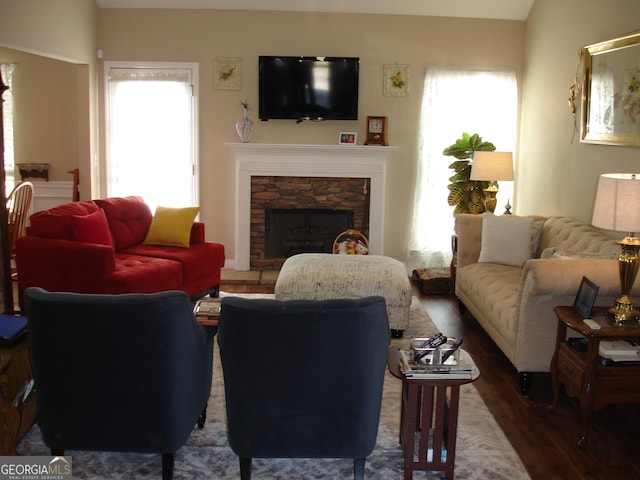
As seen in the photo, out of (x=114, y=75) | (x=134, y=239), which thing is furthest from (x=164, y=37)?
(x=134, y=239)

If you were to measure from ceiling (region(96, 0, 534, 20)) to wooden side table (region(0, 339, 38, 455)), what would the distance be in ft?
14.8

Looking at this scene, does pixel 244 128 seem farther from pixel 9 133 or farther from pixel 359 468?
pixel 359 468

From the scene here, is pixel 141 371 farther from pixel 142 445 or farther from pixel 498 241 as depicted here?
pixel 498 241

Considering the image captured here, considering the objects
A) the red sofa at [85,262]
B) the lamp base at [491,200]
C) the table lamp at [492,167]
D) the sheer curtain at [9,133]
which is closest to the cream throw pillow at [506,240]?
the table lamp at [492,167]

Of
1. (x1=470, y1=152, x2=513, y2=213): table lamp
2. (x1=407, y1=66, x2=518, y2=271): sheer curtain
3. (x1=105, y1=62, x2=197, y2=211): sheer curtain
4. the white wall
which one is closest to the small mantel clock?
(x1=407, y1=66, x2=518, y2=271): sheer curtain

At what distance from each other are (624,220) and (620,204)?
3.3 inches

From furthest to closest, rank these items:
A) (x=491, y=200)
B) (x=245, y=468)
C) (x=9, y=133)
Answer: (x=9, y=133), (x=491, y=200), (x=245, y=468)

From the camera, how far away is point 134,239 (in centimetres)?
575

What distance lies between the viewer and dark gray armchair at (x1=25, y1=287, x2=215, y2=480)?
249 cm

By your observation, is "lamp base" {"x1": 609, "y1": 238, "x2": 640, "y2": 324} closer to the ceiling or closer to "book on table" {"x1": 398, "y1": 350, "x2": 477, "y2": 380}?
"book on table" {"x1": 398, "y1": 350, "x2": 477, "y2": 380}

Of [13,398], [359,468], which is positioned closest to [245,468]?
[359,468]

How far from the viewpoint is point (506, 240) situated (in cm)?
538

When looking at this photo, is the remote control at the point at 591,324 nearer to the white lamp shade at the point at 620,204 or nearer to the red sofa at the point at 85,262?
the white lamp shade at the point at 620,204

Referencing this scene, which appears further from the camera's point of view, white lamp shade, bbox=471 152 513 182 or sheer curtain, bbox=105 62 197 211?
sheer curtain, bbox=105 62 197 211
